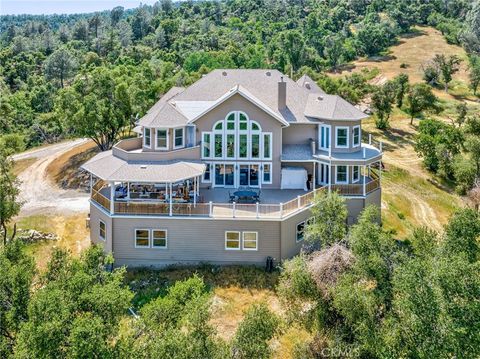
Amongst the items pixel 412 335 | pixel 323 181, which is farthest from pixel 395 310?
pixel 323 181

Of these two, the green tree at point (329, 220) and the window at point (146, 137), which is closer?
the green tree at point (329, 220)

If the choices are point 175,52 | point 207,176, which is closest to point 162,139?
point 207,176

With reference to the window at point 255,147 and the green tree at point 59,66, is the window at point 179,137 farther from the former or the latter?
the green tree at point 59,66

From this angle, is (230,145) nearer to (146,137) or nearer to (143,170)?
(146,137)

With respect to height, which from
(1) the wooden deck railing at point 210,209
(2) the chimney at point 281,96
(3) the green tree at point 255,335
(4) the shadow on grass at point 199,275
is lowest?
(4) the shadow on grass at point 199,275

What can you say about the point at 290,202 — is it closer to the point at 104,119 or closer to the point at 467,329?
the point at 467,329
